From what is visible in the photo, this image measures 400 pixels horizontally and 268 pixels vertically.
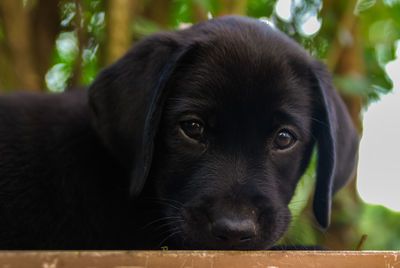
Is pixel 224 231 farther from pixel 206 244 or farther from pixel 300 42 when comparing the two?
pixel 300 42

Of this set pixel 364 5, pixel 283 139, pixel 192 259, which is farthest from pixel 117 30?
pixel 364 5

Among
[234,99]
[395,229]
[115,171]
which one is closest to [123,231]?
[115,171]

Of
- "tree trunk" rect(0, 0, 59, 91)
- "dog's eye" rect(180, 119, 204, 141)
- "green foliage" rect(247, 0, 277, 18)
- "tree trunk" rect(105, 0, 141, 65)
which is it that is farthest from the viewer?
"green foliage" rect(247, 0, 277, 18)

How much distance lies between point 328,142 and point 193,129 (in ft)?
2.44

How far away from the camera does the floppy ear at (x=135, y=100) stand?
2.14 m

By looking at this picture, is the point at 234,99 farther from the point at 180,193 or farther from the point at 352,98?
the point at 352,98

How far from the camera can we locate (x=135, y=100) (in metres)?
2.21

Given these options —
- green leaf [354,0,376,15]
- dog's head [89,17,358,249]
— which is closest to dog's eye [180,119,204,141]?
dog's head [89,17,358,249]

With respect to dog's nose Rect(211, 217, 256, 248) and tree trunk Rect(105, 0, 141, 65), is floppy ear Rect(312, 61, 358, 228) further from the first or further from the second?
tree trunk Rect(105, 0, 141, 65)

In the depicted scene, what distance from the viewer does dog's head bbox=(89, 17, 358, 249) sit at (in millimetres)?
2061

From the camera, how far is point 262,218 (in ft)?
6.61

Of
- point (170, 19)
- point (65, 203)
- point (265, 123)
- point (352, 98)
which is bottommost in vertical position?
point (352, 98)

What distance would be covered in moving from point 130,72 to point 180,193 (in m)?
0.61

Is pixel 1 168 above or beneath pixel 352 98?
above
